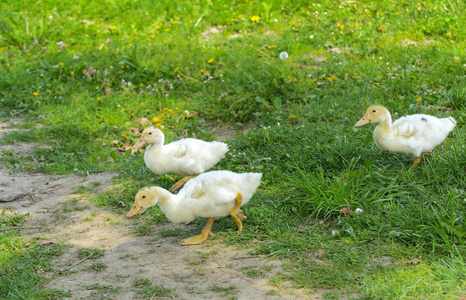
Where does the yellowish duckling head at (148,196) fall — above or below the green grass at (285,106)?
above

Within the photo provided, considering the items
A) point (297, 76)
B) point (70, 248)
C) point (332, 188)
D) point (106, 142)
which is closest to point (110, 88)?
point (106, 142)

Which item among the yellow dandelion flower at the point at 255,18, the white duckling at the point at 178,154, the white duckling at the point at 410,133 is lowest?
the white duckling at the point at 178,154

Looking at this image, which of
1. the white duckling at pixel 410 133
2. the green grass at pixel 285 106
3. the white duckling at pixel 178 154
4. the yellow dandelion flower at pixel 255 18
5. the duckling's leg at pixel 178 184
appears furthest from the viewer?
the yellow dandelion flower at pixel 255 18

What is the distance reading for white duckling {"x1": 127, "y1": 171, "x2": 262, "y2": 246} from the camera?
14.4ft

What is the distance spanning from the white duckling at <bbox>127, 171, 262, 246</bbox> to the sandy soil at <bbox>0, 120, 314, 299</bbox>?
11.6 inches

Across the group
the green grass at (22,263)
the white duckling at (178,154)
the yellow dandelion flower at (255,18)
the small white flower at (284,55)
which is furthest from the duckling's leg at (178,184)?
the yellow dandelion flower at (255,18)

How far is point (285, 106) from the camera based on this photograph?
732cm

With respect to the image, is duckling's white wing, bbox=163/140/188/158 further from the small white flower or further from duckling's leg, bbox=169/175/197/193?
the small white flower

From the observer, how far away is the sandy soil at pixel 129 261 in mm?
3818

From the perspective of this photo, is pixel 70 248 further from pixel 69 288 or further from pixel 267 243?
pixel 267 243

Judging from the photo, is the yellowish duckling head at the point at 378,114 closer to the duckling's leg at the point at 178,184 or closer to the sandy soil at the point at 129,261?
the sandy soil at the point at 129,261

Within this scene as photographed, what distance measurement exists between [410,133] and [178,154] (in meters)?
2.31

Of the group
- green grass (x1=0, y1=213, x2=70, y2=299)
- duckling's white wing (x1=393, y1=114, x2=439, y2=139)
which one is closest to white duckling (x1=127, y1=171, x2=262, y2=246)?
green grass (x1=0, y1=213, x2=70, y2=299)

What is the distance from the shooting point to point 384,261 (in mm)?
4043
